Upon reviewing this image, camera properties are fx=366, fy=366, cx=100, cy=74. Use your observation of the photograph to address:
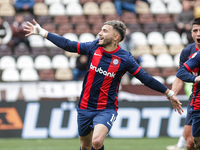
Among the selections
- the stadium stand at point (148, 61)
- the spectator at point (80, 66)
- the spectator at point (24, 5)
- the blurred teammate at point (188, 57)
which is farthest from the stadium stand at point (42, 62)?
the blurred teammate at point (188, 57)

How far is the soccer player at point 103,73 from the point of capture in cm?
528

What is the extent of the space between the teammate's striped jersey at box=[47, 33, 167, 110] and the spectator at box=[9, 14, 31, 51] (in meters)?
8.19

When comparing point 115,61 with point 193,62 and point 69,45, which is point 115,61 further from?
point 193,62

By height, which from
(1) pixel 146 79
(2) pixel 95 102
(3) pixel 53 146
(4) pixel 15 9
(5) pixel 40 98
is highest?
(4) pixel 15 9

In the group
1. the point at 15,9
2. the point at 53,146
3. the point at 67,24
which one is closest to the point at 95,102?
the point at 53,146

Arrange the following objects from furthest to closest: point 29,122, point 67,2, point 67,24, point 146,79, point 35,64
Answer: point 67,2 → point 67,24 → point 35,64 → point 29,122 → point 146,79

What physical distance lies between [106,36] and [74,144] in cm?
430

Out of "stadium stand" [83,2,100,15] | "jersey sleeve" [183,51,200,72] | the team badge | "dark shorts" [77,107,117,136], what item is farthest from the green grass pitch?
"stadium stand" [83,2,100,15]

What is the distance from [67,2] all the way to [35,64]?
4.34 metres

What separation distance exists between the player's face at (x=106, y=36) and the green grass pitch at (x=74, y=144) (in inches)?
145

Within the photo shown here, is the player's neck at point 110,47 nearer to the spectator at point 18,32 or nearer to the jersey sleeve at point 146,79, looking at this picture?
the jersey sleeve at point 146,79

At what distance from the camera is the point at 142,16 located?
15.5 metres

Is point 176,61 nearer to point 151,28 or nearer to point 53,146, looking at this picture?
point 151,28

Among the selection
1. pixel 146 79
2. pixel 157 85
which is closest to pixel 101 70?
pixel 146 79
